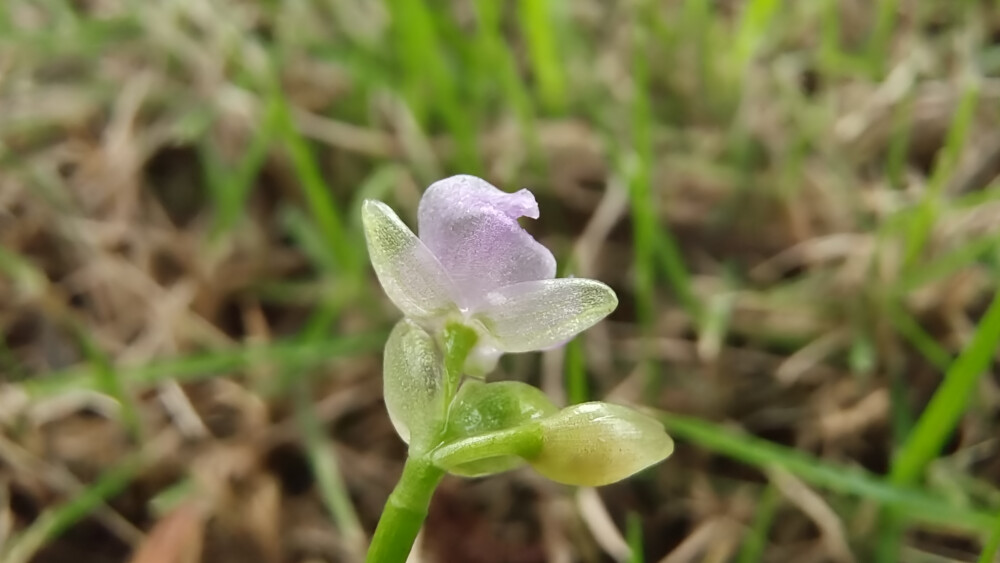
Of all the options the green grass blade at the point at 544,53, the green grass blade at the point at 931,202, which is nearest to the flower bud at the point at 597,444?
the green grass blade at the point at 931,202

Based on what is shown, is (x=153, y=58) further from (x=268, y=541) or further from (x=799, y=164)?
(x=799, y=164)

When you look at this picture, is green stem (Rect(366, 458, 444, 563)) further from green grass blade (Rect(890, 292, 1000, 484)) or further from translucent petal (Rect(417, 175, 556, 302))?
green grass blade (Rect(890, 292, 1000, 484))

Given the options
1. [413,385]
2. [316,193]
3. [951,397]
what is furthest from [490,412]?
[316,193]

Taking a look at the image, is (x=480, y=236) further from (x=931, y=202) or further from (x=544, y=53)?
(x=544, y=53)

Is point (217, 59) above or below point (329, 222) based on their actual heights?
above

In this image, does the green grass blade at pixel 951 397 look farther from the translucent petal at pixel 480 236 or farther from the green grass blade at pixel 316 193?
the green grass blade at pixel 316 193

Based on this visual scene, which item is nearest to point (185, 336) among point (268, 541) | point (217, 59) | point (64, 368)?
point (64, 368)

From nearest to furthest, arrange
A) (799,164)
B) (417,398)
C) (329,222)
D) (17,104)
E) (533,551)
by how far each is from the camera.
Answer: (417,398) → (533,551) → (329,222) → (799,164) → (17,104)

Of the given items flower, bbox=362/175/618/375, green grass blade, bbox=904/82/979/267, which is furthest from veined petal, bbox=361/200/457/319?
green grass blade, bbox=904/82/979/267
